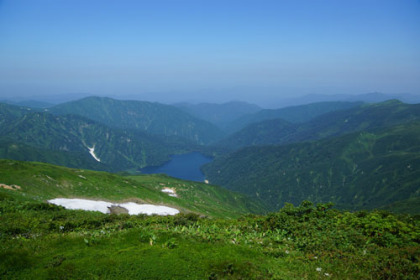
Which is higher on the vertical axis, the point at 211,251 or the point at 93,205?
the point at 211,251

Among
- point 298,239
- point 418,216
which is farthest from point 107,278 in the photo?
point 418,216

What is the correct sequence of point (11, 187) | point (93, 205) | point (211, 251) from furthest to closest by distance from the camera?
point (93, 205)
point (11, 187)
point (211, 251)

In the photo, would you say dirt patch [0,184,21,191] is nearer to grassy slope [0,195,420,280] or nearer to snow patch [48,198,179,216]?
snow patch [48,198,179,216]

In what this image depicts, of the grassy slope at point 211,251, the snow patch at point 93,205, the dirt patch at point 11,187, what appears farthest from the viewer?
the dirt patch at point 11,187

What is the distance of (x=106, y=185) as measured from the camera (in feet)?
204

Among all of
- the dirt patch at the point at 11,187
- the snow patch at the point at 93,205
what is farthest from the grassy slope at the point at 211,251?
the dirt patch at the point at 11,187

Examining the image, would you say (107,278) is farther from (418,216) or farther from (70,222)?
(418,216)

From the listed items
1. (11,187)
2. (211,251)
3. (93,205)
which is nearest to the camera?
(211,251)

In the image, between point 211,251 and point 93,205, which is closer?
point 211,251

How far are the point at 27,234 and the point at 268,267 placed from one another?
17.0 meters

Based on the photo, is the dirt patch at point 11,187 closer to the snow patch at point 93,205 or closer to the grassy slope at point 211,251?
the snow patch at point 93,205

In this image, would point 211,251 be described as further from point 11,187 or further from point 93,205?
point 11,187

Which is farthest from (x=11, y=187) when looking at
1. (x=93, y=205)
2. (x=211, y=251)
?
(x=211, y=251)

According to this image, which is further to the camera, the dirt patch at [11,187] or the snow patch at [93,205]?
the dirt patch at [11,187]
